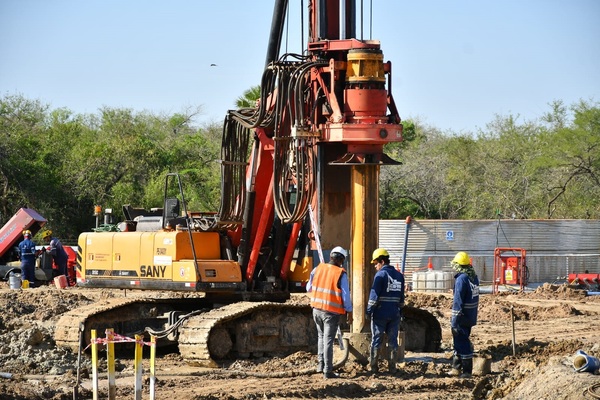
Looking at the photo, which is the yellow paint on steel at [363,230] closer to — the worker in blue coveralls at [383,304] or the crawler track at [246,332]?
the worker in blue coveralls at [383,304]

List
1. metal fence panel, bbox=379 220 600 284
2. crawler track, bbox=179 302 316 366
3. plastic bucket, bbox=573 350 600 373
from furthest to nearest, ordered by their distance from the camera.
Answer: metal fence panel, bbox=379 220 600 284 < crawler track, bbox=179 302 316 366 < plastic bucket, bbox=573 350 600 373

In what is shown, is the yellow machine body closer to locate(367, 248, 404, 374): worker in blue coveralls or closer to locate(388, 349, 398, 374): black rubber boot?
locate(367, 248, 404, 374): worker in blue coveralls

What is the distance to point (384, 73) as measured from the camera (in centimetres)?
1491

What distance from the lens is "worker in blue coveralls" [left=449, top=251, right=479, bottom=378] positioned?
14.4 metres

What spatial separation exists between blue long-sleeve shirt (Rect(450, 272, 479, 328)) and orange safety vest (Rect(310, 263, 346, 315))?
5.13ft

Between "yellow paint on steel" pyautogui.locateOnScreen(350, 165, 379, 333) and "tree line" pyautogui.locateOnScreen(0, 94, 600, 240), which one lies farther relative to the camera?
"tree line" pyautogui.locateOnScreen(0, 94, 600, 240)

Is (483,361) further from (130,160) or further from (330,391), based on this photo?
(130,160)

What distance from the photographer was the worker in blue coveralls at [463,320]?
1436 cm

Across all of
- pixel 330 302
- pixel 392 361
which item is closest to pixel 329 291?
pixel 330 302

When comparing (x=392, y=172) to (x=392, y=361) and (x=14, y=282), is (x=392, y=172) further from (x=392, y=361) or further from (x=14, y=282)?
(x=392, y=361)

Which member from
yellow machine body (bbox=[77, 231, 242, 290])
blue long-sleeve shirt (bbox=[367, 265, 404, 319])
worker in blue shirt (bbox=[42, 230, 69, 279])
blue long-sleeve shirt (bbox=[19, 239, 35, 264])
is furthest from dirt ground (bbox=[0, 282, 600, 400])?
worker in blue shirt (bbox=[42, 230, 69, 279])

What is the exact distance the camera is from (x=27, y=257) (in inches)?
1146

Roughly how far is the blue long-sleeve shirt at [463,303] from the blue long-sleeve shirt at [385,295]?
74 centimetres

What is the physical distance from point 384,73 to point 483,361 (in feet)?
13.3
